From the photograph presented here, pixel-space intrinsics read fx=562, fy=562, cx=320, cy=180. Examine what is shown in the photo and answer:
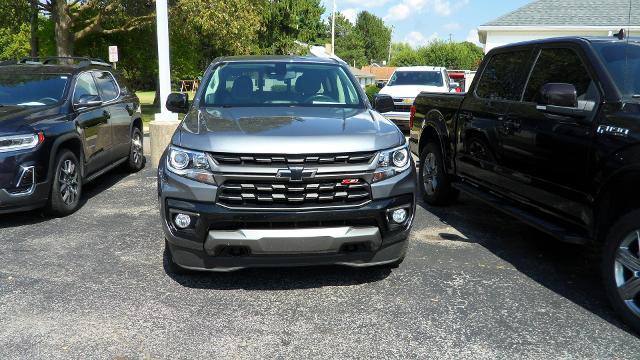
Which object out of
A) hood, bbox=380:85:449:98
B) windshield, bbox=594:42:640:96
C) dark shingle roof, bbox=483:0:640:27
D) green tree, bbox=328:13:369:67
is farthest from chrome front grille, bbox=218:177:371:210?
green tree, bbox=328:13:369:67

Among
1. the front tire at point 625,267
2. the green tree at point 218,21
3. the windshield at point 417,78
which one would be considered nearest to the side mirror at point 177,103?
the front tire at point 625,267

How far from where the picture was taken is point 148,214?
6.38m

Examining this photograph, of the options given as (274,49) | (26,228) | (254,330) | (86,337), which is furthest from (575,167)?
(274,49)

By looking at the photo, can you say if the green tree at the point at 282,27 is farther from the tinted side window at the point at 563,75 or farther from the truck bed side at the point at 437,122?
the tinted side window at the point at 563,75

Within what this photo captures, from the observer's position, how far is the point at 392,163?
4.02 meters

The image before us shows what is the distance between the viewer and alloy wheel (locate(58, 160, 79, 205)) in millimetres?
6145

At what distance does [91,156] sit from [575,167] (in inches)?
217

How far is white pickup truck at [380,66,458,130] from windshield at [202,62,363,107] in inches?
338

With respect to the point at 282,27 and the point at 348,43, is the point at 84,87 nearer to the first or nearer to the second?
the point at 282,27

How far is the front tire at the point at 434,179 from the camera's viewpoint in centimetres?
653

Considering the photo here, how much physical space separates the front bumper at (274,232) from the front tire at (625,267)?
136cm

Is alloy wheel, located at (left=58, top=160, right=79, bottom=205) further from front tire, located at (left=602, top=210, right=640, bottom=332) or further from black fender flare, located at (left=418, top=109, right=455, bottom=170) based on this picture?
front tire, located at (left=602, top=210, right=640, bottom=332)

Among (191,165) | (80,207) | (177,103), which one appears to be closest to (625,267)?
(191,165)

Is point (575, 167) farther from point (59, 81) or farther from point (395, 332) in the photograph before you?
point (59, 81)
